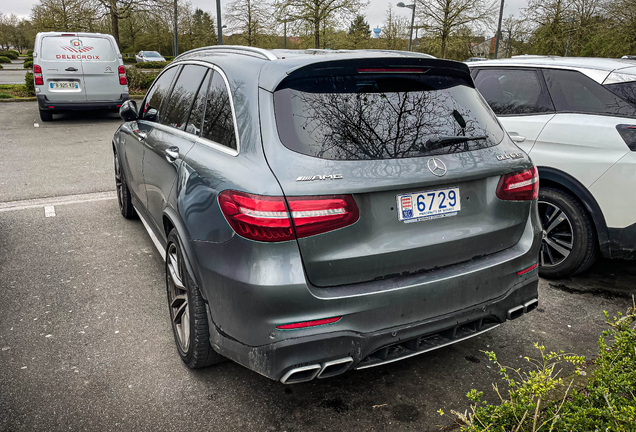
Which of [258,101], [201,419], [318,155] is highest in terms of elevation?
[258,101]

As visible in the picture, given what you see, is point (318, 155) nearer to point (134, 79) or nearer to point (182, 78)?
point (182, 78)

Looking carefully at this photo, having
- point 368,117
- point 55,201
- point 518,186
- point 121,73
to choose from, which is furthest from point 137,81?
point 518,186

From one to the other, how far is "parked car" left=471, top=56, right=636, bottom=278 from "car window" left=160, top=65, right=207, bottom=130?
106 inches

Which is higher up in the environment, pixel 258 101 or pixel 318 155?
pixel 258 101

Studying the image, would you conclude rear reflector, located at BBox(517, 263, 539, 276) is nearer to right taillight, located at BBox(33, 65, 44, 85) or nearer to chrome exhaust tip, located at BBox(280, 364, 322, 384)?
chrome exhaust tip, located at BBox(280, 364, 322, 384)

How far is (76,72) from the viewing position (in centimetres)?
1221

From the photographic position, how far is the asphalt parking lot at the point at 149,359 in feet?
8.56

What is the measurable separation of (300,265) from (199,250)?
0.62 meters

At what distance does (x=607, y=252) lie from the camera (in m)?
3.92

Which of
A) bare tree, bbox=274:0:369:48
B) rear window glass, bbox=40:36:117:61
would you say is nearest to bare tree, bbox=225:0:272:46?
bare tree, bbox=274:0:369:48

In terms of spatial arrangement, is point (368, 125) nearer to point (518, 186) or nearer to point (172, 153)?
point (518, 186)

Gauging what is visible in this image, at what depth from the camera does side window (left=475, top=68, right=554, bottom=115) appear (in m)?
4.44

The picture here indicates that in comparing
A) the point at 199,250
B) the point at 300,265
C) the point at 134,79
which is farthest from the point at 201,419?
the point at 134,79

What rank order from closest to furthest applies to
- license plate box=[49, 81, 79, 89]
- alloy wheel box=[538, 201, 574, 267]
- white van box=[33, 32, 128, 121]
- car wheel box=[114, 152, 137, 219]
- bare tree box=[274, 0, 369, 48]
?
alloy wheel box=[538, 201, 574, 267] → car wheel box=[114, 152, 137, 219] → white van box=[33, 32, 128, 121] → license plate box=[49, 81, 79, 89] → bare tree box=[274, 0, 369, 48]
